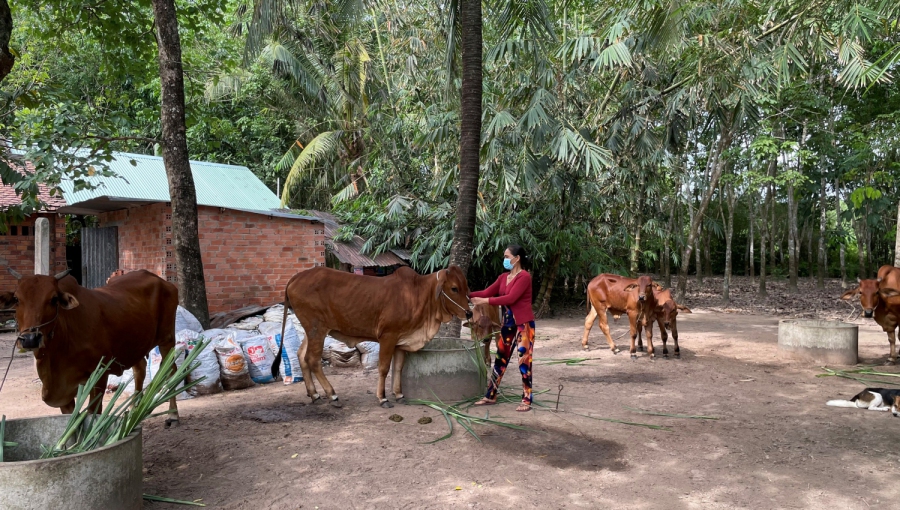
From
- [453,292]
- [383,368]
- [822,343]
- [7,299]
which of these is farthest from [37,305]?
[822,343]

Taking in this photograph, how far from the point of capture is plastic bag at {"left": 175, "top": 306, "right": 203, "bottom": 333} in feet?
25.8

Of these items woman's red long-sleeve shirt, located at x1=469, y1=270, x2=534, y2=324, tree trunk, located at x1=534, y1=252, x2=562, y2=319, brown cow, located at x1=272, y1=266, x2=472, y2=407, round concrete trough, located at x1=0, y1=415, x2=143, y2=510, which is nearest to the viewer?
round concrete trough, located at x1=0, y1=415, x2=143, y2=510

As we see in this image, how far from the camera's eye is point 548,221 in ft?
51.3

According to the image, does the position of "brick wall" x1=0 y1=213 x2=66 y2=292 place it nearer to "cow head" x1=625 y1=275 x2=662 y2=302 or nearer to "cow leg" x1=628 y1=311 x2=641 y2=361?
"cow leg" x1=628 y1=311 x2=641 y2=361

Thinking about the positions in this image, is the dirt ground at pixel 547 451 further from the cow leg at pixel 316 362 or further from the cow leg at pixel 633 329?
the cow leg at pixel 633 329

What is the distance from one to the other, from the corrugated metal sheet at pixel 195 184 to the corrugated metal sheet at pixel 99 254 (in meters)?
0.81

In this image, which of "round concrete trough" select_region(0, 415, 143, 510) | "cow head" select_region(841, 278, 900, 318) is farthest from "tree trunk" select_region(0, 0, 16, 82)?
"cow head" select_region(841, 278, 900, 318)

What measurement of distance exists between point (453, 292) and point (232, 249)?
6.55 m

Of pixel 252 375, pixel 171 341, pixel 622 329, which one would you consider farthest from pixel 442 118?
pixel 171 341

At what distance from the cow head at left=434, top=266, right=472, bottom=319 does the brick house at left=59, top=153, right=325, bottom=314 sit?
6.11 m

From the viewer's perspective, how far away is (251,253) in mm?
12055

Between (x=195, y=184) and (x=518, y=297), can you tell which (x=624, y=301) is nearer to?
(x=518, y=297)

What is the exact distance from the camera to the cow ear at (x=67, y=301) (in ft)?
14.6

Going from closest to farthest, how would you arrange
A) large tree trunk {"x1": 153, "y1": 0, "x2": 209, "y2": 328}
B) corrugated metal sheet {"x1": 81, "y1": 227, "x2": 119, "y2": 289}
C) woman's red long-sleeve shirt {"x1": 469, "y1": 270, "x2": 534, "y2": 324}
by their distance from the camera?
woman's red long-sleeve shirt {"x1": 469, "y1": 270, "x2": 534, "y2": 324}
large tree trunk {"x1": 153, "y1": 0, "x2": 209, "y2": 328}
corrugated metal sheet {"x1": 81, "y1": 227, "x2": 119, "y2": 289}
